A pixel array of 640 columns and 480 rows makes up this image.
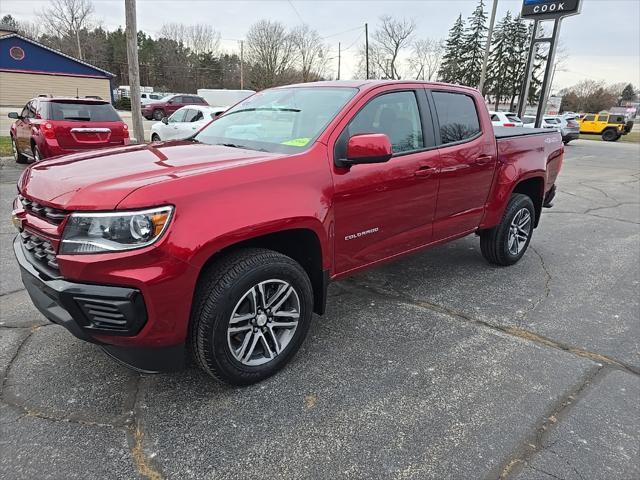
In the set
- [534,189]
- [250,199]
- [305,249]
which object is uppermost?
[250,199]

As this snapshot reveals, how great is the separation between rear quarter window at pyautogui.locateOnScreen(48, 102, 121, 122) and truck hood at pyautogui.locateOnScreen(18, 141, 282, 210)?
7063 millimetres

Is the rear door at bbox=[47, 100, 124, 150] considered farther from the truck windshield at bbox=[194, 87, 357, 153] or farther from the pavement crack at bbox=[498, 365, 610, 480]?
the pavement crack at bbox=[498, 365, 610, 480]

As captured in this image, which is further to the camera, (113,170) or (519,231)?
(519,231)

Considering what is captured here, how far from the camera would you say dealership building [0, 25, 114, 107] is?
31642mm

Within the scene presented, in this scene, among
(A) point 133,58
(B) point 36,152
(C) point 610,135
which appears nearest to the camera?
(B) point 36,152

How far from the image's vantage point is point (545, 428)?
2469 millimetres

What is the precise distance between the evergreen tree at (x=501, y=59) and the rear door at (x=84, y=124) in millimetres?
55612

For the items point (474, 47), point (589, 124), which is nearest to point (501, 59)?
point (474, 47)

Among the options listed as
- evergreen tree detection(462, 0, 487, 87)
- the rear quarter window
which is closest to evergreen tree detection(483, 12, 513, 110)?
evergreen tree detection(462, 0, 487, 87)

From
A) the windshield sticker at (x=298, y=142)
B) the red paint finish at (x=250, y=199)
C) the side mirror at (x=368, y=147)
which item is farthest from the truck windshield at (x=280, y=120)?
the side mirror at (x=368, y=147)

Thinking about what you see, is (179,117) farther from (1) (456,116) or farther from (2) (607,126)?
(2) (607,126)

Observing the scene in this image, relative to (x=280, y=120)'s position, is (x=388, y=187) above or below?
below

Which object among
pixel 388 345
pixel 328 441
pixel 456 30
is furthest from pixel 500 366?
pixel 456 30

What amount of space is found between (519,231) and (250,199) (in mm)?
3639
